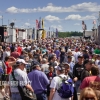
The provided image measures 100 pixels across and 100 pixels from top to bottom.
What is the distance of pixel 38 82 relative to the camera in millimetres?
7773

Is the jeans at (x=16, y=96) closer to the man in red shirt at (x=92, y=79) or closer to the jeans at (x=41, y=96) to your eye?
the jeans at (x=41, y=96)

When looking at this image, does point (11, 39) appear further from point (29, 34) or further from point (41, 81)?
point (41, 81)

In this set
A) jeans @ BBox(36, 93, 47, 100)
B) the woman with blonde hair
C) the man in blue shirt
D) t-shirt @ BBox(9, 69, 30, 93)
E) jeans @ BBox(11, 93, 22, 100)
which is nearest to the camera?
the woman with blonde hair

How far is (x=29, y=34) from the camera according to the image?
101m

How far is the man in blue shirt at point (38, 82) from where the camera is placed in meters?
7.76

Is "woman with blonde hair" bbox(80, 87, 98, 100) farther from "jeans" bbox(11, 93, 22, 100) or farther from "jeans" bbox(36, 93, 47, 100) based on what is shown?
"jeans" bbox(36, 93, 47, 100)

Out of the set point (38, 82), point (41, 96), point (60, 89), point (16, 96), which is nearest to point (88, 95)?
point (60, 89)

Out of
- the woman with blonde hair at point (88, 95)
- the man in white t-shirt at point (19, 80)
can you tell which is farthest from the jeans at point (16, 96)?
the woman with blonde hair at point (88, 95)

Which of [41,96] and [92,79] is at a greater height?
[92,79]

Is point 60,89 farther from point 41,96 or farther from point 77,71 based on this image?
point 77,71

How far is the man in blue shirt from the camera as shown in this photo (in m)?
7.76

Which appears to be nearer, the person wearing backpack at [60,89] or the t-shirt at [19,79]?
the person wearing backpack at [60,89]

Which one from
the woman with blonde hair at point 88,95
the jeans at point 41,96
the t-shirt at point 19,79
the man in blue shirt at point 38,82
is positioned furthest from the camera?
the jeans at point 41,96

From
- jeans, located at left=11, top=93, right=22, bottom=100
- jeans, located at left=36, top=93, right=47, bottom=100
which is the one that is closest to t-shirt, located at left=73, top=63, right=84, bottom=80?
jeans, located at left=36, top=93, right=47, bottom=100
